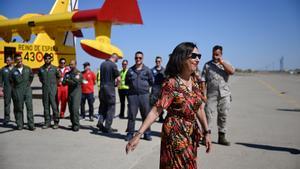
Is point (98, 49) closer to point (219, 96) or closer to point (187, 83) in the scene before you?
point (219, 96)

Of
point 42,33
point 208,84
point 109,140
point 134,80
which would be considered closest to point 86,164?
point 109,140

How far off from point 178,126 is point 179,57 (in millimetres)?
631

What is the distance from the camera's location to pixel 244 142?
6477 mm

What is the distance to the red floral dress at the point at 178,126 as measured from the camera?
2.80 meters

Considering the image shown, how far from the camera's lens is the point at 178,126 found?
2.85m

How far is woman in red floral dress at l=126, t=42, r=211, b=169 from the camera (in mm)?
2812

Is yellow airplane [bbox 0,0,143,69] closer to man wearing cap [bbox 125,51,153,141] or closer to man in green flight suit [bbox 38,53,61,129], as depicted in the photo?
man in green flight suit [bbox 38,53,61,129]

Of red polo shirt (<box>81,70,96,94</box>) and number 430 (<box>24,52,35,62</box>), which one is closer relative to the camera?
red polo shirt (<box>81,70,96,94</box>)

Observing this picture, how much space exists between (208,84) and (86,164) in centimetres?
293

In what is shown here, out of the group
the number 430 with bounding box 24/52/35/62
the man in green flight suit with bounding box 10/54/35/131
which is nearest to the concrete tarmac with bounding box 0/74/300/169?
the man in green flight suit with bounding box 10/54/35/131

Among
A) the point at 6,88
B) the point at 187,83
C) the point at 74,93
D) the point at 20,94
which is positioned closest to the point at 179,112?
the point at 187,83

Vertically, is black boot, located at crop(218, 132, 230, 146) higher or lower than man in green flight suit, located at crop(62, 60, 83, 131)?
lower

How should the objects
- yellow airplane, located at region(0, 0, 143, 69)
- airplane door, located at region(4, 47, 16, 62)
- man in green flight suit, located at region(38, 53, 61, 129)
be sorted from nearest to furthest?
man in green flight suit, located at region(38, 53, 61, 129), yellow airplane, located at region(0, 0, 143, 69), airplane door, located at region(4, 47, 16, 62)

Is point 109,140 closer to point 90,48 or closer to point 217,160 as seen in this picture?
point 217,160
